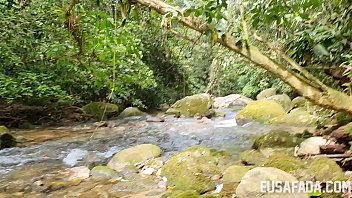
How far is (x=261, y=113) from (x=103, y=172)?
5.36 m

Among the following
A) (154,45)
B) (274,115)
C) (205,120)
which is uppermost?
(154,45)

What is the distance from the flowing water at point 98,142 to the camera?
5051 millimetres

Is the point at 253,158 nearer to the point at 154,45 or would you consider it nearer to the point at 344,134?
the point at 344,134

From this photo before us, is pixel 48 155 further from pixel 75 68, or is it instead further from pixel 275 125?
pixel 275 125

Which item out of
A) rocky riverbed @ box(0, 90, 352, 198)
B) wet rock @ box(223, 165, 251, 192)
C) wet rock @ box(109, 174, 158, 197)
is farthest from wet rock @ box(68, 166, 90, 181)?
wet rock @ box(223, 165, 251, 192)

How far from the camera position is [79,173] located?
4.72m

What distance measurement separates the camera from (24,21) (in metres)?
6.88

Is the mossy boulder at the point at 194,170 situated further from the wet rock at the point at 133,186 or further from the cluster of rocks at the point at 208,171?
the wet rock at the point at 133,186

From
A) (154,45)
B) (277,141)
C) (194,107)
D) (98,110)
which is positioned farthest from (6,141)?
(194,107)

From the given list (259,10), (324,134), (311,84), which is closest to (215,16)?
(259,10)

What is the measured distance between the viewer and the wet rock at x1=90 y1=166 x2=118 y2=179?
15.1ft

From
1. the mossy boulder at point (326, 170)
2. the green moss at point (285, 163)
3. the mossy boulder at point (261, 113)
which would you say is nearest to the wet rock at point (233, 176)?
the green moss at point (285, 163)

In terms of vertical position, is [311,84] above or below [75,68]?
below

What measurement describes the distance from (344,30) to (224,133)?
14.8 feet
